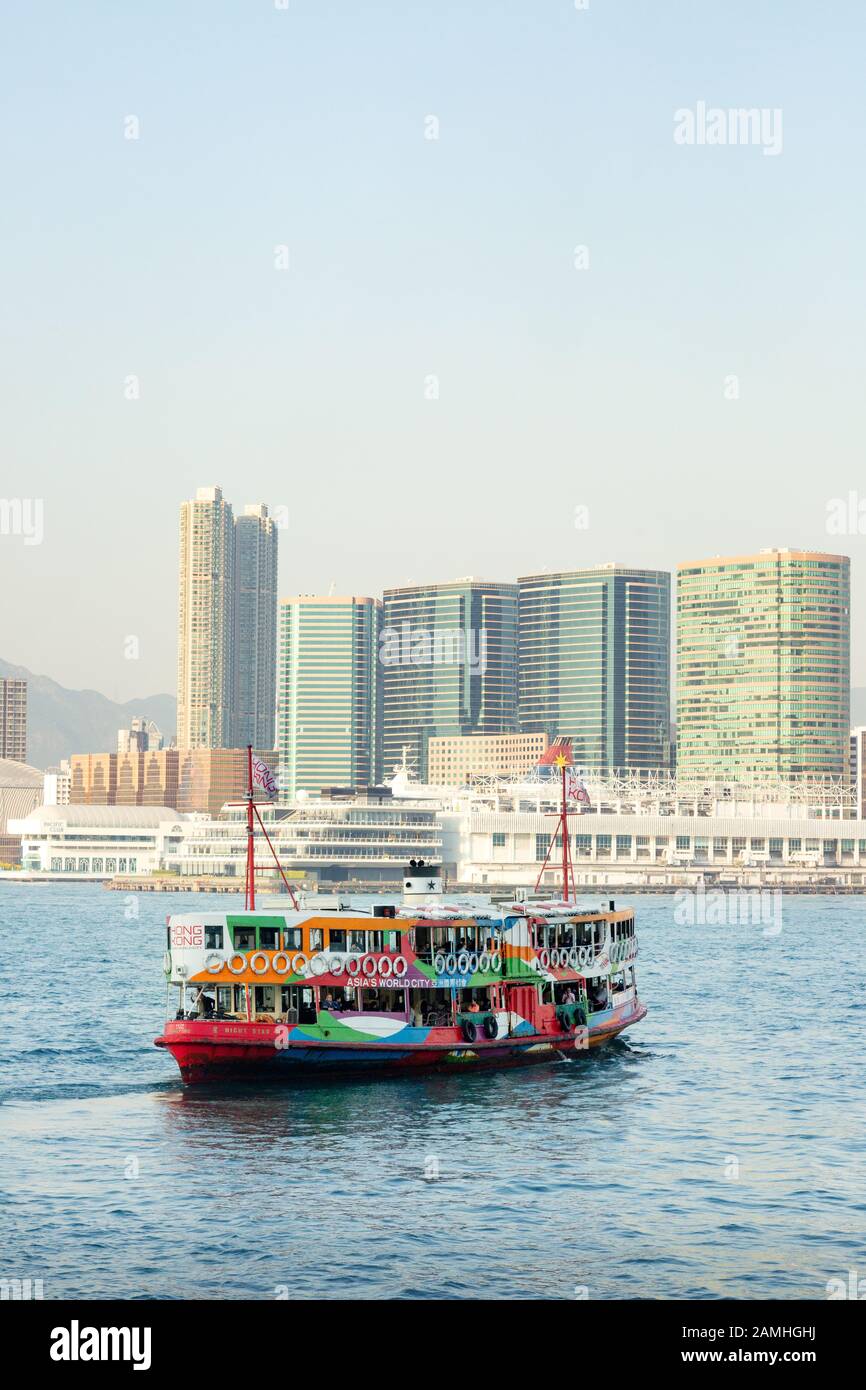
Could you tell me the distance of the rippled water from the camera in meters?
37.2

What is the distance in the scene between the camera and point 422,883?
67750 mm

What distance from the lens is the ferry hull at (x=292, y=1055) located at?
195ft

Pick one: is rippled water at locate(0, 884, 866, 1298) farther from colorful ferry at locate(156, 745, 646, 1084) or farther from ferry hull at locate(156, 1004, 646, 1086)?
colorful ferry at locate(156, 745, 646, 1084)

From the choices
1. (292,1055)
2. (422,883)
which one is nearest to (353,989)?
(292,1055)

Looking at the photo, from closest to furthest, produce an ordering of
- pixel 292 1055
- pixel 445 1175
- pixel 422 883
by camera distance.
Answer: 1. pixel 445 1175
2. pixel 292 1055
3. pixel 422 883

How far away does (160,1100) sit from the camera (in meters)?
57.8

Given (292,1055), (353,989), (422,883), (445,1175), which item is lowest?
(445,1175)

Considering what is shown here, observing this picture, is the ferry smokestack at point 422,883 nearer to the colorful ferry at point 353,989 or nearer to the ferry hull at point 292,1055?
the colorful ferry at point 353,989

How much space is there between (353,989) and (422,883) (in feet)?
26.1

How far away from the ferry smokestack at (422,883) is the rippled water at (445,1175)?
304 inches

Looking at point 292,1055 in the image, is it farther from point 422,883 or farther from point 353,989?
point 422,883

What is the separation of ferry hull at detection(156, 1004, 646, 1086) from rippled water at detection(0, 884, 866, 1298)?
33.1 inches

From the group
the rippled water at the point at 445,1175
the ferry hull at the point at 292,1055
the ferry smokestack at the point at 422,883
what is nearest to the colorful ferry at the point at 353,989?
the ferry hull at the point at 292,1055
